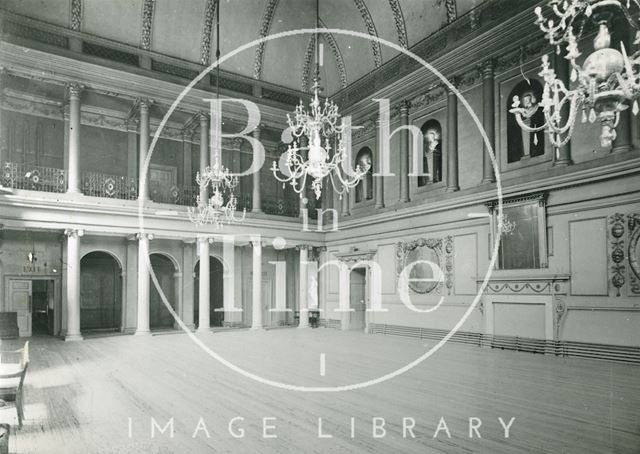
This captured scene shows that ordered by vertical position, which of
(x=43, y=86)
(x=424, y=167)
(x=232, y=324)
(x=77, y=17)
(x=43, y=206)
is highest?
(x=77, y=17)

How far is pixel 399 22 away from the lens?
1307 cm

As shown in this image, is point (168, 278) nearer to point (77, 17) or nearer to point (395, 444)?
point (77, 17)

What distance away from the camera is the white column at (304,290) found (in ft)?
49.8

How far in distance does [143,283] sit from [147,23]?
23.5 ft

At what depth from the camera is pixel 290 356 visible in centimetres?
903

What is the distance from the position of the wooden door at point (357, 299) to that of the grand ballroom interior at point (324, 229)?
0.25 ft

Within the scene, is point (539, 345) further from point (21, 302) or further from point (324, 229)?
point (21, 302)

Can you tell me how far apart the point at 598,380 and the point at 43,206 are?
1144 cm

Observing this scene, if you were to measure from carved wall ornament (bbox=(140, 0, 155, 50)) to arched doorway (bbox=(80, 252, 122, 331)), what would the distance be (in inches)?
245

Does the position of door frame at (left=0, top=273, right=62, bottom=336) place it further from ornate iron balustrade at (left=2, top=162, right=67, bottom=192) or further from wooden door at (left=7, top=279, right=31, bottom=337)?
ornate iron balustrade at (left=2, top=162, right=67, bottom=192)

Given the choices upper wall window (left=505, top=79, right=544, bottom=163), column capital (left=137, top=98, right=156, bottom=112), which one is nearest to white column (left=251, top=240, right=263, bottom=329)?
column capital (left=137, top=98, right=156, bottom=112)

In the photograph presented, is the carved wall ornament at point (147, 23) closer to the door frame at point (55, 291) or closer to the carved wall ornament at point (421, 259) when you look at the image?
the door frame at point (55, 291)

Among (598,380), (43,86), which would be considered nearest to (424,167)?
(598,380)

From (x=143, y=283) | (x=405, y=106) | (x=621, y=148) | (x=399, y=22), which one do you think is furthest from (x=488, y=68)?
(x=143, y=283)
